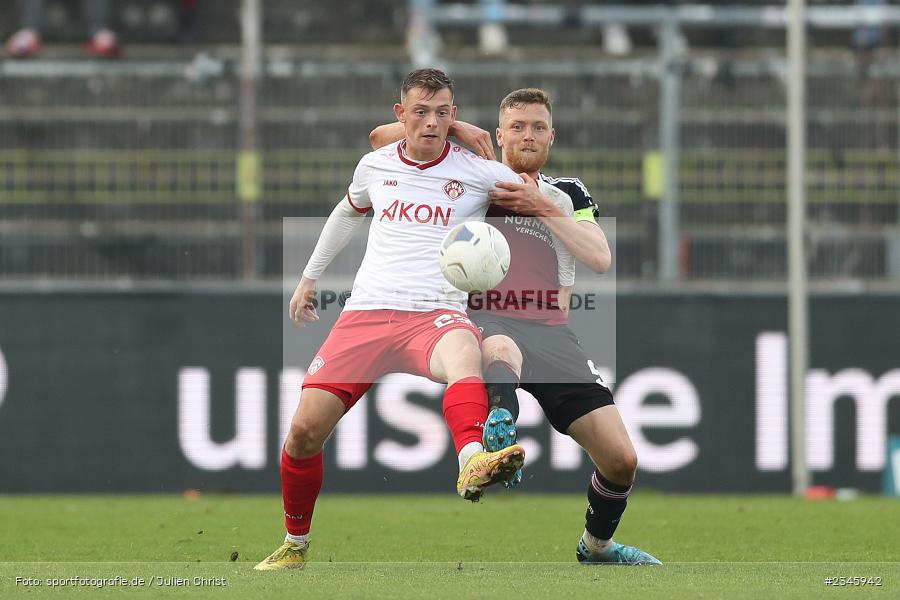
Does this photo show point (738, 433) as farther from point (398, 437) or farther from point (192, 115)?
point (192, 115)

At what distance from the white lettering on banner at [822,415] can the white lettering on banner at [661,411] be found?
583 millimetres

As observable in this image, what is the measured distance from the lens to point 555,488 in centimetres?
1341

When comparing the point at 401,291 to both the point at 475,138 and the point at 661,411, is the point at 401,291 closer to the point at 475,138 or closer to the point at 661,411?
the point at 475,138

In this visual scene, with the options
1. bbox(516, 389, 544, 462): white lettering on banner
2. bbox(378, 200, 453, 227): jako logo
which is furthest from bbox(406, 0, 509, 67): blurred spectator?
bbox(378, 200, 453, 227): jako logo

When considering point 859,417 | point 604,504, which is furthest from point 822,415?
point 604,504

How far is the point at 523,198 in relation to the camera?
7.27 meters

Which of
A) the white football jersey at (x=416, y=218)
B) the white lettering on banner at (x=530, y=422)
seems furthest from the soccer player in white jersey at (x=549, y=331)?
the white lettering on banner at (x=530, y=422)

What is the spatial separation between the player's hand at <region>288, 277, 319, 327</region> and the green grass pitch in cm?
119

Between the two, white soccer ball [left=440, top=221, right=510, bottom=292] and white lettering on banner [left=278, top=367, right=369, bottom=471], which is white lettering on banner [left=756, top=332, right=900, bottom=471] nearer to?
white lettering on banner [left=278, top=367, right=369, bottom=471]

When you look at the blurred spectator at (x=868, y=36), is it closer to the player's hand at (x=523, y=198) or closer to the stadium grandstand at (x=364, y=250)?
the stadium grandstand at (x=364, y=250)

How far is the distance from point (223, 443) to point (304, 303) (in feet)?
19.3

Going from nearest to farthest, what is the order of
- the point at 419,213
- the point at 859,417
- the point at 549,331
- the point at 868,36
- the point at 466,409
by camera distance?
the point at 466,409 < the point at 419,213 < the point at 549,331 < the point at 859,417 < the point at 868,36

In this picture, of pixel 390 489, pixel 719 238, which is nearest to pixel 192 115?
pixel 390 489

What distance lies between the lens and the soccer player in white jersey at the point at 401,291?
23.5 feet
